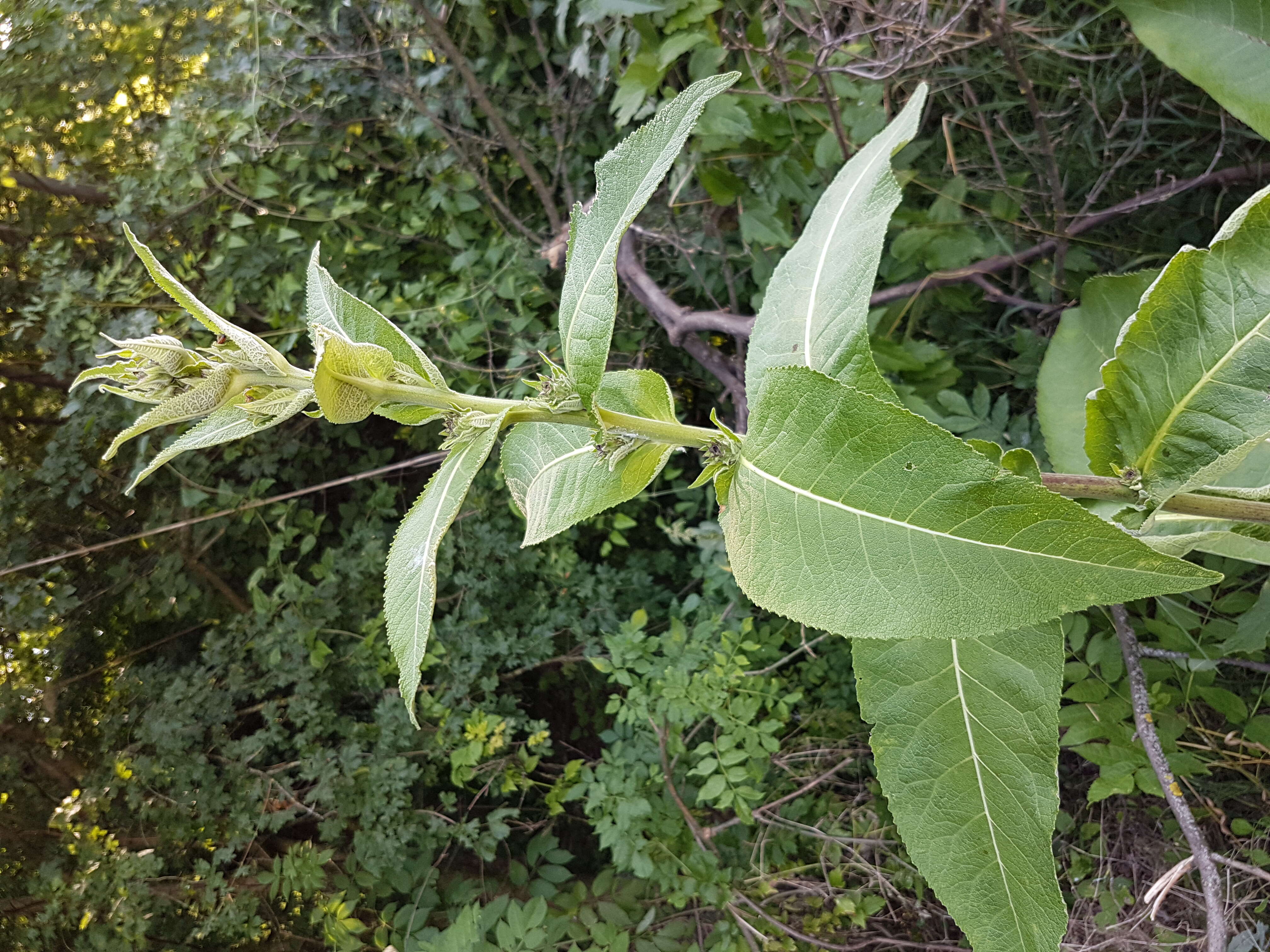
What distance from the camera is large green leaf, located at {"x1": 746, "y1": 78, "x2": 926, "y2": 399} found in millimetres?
688

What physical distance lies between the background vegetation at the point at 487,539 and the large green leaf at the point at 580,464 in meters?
0.98

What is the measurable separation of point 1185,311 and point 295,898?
8.36 ft

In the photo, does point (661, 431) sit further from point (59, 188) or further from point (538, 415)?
point (59, 188)

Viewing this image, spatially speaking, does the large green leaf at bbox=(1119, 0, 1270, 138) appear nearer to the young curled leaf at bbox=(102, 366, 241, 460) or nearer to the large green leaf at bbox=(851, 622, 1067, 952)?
the large green leaf at bbox=(851, 622, 1067, 952)

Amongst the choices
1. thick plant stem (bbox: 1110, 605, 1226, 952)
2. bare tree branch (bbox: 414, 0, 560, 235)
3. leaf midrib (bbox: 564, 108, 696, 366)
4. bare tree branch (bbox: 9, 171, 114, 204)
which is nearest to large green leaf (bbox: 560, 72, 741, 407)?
leaf midrib (bbox: 564, 108, 696, 366)

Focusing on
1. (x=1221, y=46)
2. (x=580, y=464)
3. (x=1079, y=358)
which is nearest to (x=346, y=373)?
(x=580, y=464)

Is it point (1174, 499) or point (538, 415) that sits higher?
point (538, 415)

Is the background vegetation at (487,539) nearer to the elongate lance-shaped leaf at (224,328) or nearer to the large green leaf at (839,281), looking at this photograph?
the large green leaf at (839,281)

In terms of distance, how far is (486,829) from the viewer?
2.31m

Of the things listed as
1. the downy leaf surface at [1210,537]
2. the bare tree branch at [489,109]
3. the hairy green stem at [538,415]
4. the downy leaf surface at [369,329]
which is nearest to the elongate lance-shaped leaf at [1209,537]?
the downy leaf surface at [1210,537]

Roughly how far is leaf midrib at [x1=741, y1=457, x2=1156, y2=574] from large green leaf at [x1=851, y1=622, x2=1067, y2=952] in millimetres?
195

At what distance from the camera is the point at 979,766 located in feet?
2.22

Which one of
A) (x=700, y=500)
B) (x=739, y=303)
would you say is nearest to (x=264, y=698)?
(x=700, y=500)

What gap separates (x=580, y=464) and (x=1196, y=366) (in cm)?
58
